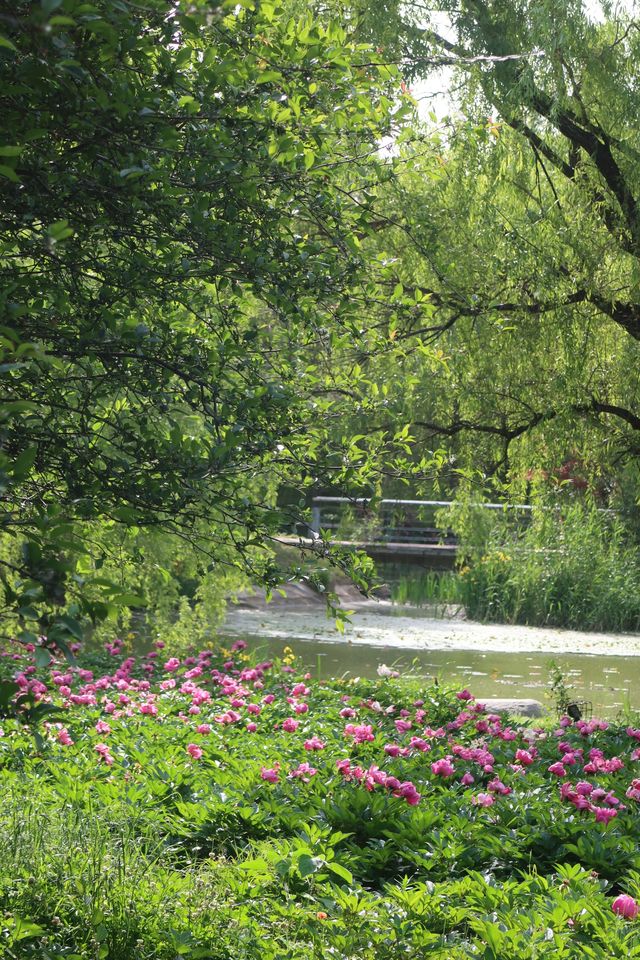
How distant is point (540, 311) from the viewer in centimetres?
721

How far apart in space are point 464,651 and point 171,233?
1011cm

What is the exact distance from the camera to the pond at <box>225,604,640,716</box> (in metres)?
10.3

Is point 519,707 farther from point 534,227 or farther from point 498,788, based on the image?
point 498,788

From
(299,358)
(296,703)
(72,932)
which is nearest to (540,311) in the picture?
(296,703)

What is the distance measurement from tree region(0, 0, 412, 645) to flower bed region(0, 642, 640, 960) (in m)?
1.02

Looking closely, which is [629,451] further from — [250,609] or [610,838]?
[250,609]

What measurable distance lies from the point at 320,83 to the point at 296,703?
13.2 feet

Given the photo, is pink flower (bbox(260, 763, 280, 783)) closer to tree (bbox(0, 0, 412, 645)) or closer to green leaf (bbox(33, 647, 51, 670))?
tree (bbox(0, 0, 412, 645))

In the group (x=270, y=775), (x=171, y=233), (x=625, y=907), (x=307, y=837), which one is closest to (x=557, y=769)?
(x=270, y=775)

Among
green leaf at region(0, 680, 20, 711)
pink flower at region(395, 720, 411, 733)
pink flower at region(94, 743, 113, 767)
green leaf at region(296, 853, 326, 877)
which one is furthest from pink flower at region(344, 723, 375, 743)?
green leaf at region(0, 680, 20, 711)

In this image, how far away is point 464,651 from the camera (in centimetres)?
1255

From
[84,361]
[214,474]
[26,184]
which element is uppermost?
[26,184]

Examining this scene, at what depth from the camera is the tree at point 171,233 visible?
108 inches

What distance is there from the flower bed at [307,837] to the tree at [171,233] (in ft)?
3.33
